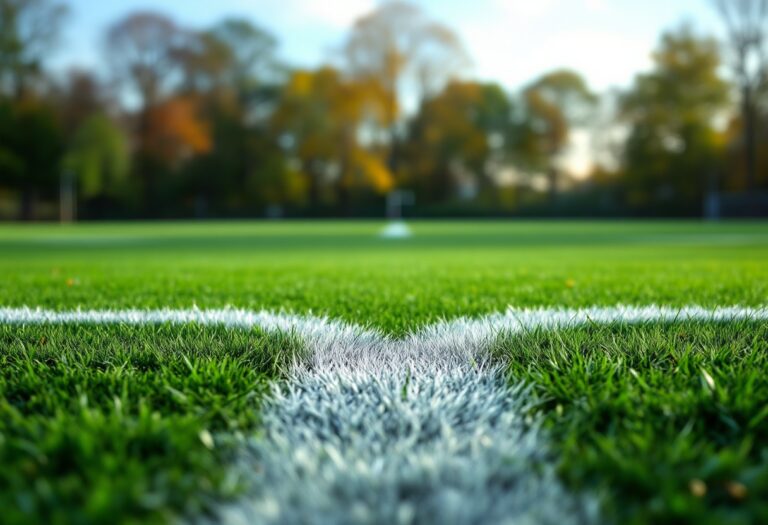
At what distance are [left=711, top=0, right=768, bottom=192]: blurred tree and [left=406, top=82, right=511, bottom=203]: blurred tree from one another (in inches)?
598

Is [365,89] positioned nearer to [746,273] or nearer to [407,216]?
[407,216]

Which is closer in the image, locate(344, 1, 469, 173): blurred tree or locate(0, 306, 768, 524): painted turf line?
locate(0, 306, 768, 524): painted turf line

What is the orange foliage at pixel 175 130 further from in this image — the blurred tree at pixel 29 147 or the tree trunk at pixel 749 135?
the tree trunk at pixel 749 135

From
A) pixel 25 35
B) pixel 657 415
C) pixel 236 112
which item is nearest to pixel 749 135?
pixel 236 112

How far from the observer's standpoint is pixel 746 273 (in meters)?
5.76

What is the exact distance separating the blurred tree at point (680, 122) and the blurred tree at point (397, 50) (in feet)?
45.6

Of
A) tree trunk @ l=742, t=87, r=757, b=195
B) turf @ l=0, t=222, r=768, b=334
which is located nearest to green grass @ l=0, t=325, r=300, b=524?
turf @ l=0, t=222, r=768, b=334

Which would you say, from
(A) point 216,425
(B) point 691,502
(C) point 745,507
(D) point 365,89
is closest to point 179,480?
(A) point 216,425

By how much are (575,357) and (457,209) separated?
41054 millimetres

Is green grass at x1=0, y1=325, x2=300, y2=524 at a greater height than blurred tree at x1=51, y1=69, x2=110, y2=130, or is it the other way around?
blurred tree at x1=51, y1=69, x2=110, y2=130

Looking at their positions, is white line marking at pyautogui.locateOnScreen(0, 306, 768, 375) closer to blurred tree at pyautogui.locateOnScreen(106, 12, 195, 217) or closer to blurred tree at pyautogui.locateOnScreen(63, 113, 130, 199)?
blurred tree at pyautogui.locateOnScreen(63, 113, 130, 199)

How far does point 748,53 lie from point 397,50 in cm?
2207

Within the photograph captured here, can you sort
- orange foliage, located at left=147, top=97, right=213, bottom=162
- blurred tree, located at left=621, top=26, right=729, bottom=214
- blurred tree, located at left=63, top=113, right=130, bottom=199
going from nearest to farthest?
blurred tree, located at left=63, top=113, right=130, bottom=199 < blurred tree, located at left=621, top=26, right=729, bottom=214 < orange foliage, located at left=147, top=97, right=213, bottom=162

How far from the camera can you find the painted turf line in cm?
113
